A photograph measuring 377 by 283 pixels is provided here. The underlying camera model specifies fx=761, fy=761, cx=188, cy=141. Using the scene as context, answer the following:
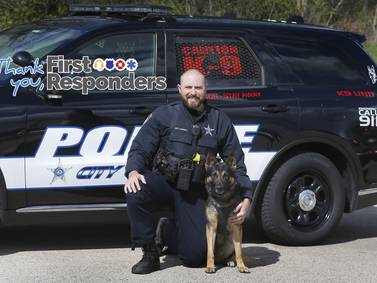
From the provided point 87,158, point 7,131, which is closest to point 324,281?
point 87,158

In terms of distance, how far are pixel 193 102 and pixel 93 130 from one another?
2.52ft

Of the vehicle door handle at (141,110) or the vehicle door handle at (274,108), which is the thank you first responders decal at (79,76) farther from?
the vehicle door handle at (274,108)

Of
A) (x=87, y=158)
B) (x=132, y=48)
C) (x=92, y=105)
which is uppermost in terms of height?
(x=132, y=48)

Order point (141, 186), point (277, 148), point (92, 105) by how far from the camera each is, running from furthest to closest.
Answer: point (277, 148)
point (92, 105)
point (141, 186)

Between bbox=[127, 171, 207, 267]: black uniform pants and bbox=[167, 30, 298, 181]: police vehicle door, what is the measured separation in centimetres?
74

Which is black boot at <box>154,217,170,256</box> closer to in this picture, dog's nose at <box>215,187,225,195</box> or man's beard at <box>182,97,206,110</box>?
dog's nose at <box>215,187,225,195</box>

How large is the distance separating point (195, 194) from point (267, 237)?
1.13 m

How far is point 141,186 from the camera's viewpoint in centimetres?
519

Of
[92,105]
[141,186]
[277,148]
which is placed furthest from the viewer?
[277,148]

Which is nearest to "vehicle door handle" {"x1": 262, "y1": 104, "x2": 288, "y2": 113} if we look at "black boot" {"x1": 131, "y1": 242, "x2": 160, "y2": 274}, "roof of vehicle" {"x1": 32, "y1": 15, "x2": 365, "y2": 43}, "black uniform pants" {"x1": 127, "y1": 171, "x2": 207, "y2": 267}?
"roof of vehicle" {"x1": 32, "y1": 15, "x2": 365, "y2": 43}

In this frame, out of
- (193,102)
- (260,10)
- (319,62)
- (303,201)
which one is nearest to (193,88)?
(193,102)

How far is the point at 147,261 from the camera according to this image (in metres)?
5.29

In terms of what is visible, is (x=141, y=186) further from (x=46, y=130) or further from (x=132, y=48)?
(x=132, y=48)

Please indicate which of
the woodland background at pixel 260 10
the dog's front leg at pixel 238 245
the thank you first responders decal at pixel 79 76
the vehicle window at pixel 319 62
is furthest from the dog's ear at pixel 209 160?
the woodland background at pixel 260 10
